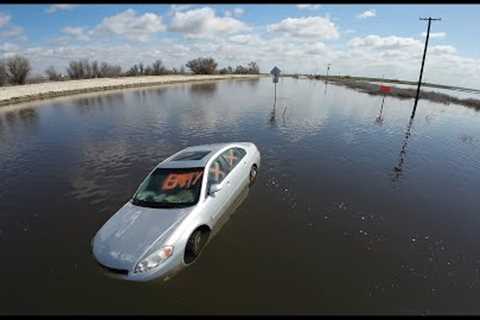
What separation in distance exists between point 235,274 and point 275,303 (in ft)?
2.77

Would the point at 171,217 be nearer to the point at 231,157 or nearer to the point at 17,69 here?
the point at 231,157

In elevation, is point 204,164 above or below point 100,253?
above

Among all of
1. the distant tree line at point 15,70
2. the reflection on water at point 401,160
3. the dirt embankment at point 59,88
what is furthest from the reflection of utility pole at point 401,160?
the distant tree line at point 15,70

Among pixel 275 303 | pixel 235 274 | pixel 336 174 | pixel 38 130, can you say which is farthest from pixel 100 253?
pixel 38 130

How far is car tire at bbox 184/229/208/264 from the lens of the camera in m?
4.20

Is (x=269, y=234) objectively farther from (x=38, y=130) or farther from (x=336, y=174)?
(x=38, y=130)

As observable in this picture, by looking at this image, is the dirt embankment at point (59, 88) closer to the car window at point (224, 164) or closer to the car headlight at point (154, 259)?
the car window at point (224, 164)

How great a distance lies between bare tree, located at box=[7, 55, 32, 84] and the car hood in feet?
182

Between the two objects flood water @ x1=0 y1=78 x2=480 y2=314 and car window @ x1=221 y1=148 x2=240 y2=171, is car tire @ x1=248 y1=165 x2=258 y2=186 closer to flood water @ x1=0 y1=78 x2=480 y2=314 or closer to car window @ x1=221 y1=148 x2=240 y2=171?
flood water @ x1=0 y1=78 x2=480 y2=314

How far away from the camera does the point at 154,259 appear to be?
365cm

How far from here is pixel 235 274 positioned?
13.6ft

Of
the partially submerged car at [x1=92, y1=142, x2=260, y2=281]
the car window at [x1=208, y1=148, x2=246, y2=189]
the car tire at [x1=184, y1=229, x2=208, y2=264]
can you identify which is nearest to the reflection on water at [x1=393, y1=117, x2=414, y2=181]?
the car window at [x1=208, y1=148, x2=246, y2=189]

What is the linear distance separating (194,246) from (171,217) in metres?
0.69

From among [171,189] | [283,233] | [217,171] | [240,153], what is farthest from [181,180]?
[283,233]
